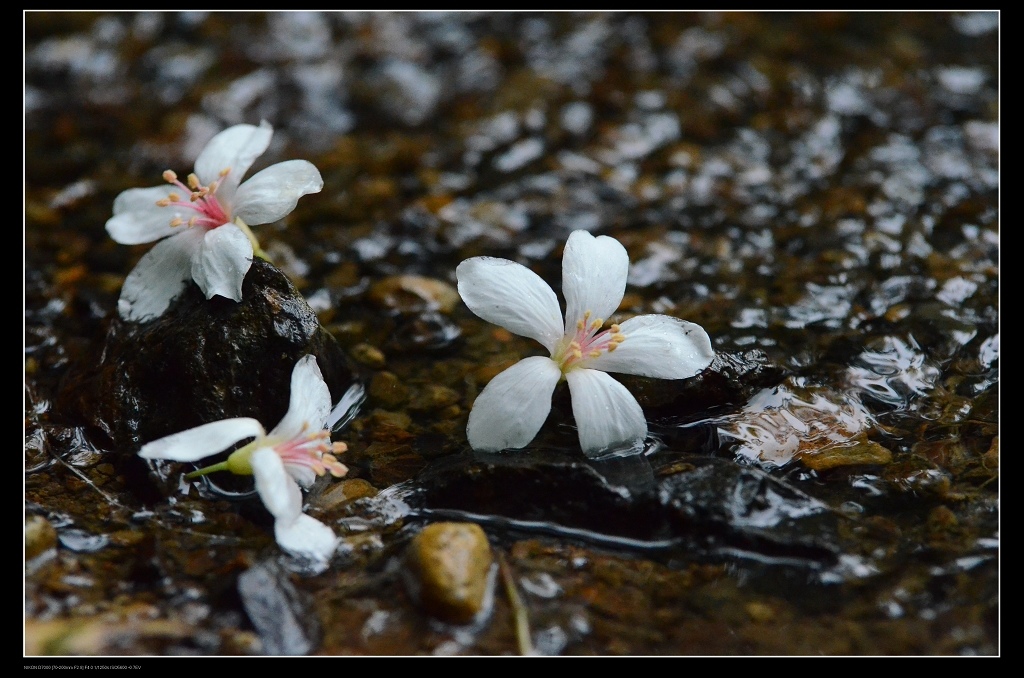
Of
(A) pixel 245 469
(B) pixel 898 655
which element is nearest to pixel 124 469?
(A) pixel 245 469

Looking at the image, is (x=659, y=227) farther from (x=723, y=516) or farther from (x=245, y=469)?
(x=245, y=469)

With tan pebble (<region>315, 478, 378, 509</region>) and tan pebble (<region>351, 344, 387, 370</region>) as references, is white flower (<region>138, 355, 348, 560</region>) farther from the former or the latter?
tan pebble (<region>351, 344, 387, 370</region>)

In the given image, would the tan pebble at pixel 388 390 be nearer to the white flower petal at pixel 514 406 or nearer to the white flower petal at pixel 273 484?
the white flower petal at pixel 514 406

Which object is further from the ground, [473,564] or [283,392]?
[283,392]

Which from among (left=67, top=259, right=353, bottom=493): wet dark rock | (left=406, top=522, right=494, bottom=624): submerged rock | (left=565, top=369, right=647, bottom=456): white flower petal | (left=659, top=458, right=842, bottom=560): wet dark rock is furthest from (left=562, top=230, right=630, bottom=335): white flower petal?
(left=67, top=259, right=353, bottom=493): wet dark rock

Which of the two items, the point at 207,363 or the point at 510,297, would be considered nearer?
the point at 510,297

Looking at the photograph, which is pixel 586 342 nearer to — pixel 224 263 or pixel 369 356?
pixel 369 356

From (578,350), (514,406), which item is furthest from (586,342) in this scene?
(514,406)
